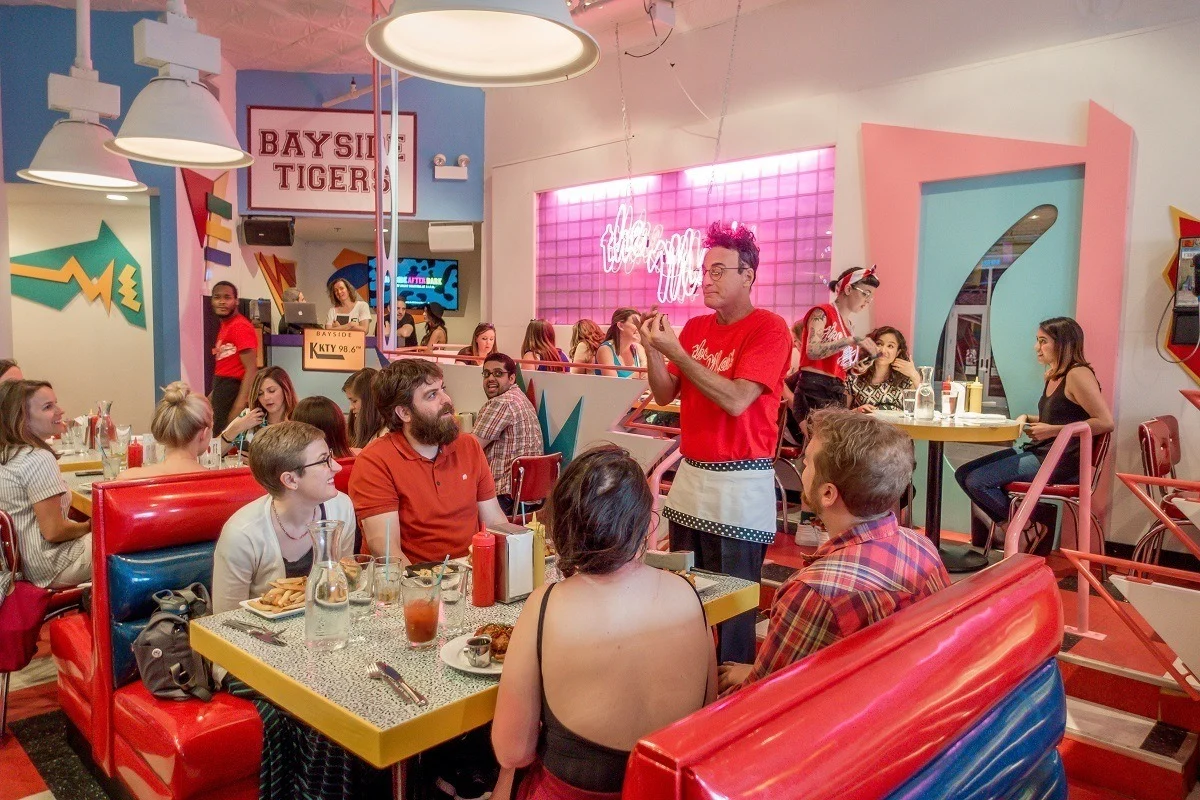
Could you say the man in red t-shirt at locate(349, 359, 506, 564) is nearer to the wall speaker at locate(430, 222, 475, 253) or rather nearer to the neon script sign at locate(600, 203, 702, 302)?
the neon script sign at locate(600, 203, 702, 302)

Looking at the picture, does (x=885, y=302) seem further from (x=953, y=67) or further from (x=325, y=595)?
(x=325, y=595)

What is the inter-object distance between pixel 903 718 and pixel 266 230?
31.9 feet

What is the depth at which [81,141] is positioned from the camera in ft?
13.0

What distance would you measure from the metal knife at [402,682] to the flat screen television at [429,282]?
11024mm

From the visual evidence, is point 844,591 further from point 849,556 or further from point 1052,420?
point 1052,420

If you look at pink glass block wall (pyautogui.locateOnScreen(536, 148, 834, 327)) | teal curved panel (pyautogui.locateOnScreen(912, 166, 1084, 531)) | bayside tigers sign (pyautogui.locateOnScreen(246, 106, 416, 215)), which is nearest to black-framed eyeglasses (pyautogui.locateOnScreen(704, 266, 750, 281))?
teal curved panel (pyautogui.locateOnScreen(912, 166, 1084, 531))

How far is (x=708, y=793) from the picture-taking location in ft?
2.67

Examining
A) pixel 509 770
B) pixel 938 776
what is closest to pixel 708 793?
pixel 938 776

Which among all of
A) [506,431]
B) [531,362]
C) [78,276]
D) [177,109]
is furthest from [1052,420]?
[78,276]

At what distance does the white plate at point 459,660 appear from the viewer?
5.22 feet

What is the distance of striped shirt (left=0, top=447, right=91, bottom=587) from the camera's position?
2982 mm

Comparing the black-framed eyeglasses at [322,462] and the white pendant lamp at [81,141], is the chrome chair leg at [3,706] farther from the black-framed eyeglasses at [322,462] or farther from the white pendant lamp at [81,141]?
the white pendant lamp at [81,141]

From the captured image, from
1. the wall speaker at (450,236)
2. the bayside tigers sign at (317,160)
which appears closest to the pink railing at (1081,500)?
the wall speaker at (450,236)

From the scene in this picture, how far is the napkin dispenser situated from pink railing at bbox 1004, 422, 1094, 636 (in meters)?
2.00
